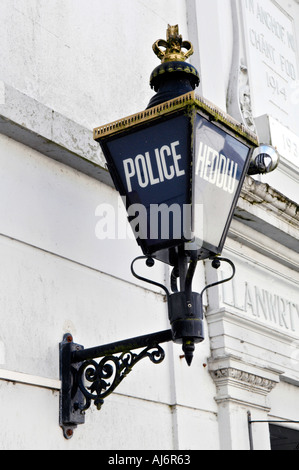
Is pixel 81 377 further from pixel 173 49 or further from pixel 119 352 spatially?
pixel 173 49

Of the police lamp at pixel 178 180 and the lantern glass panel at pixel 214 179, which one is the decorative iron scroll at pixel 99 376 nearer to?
the police lamp at pixel 178 180

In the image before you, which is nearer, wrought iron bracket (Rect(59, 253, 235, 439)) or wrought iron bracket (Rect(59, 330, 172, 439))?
wrought iron bracket (Rect(59, 253, 235, 439))

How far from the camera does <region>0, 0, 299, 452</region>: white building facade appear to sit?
10.5 feet

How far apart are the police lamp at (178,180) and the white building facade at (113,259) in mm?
327

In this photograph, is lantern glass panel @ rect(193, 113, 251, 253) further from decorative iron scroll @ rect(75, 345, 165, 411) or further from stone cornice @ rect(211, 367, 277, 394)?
stone cornice @ rect(211, 367, 277, 394)

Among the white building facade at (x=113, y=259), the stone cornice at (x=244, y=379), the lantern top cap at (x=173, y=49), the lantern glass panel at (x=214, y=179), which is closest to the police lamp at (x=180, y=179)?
the lantern glass panel at (x=214, y=179)

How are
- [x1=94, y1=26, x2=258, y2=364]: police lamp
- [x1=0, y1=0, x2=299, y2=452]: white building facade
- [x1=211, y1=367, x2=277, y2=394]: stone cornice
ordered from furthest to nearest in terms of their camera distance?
[x1=211, y1=367, x2=277, y2=394]: stone cornice
[x1=0, y1=0, x2=299, y2=452]: white building facade
[x1=94, y1=26, x2=258, y2=364]: police lamp

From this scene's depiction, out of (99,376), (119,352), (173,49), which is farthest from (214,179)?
(99,376)

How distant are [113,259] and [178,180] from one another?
98 centimetres

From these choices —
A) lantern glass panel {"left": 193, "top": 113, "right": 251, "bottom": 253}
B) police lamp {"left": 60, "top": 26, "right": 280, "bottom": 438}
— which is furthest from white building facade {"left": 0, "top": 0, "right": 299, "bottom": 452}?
lantern glass panel {"left": 193, "top": 113, "right": 251, "bottom": 253}

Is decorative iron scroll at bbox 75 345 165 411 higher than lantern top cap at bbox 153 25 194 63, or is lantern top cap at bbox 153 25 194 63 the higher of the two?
lantern top cap at bbox 153 25 194 63

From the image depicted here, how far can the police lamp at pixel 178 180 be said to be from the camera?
2805mm

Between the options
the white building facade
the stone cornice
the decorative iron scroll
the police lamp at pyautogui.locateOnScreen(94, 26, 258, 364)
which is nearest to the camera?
the police lamp at pyautogui.locateOnScreen(94, 26, 258, 364)

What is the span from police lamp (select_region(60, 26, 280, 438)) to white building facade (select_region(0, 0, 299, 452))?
33 centimetres
